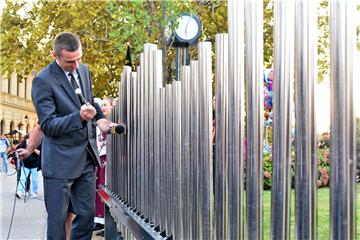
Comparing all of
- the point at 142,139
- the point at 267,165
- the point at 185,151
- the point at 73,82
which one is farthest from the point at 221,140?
the point at 267,165

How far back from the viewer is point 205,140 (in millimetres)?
2557

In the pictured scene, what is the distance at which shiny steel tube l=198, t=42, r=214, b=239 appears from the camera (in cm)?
253

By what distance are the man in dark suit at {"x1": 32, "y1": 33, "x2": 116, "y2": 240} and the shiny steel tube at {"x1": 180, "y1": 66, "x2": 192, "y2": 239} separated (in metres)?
0.96

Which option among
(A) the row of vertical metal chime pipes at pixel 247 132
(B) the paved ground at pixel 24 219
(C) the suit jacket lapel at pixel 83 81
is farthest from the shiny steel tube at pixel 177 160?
(B) the paved ground at pixel 24 219

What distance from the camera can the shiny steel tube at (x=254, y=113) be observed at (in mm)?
2051

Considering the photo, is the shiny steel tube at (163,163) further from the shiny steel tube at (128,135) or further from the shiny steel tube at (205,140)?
the shiny steel tube at (128,135)

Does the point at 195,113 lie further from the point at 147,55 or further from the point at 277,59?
the point at 147,55

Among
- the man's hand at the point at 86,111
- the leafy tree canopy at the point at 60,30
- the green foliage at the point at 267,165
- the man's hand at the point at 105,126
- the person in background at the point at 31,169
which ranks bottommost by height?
the person in background at the point at 31,169

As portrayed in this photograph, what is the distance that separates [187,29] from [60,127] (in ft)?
14.6

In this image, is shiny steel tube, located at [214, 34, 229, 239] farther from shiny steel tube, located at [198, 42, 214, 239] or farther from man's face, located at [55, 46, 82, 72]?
man's face, located at [55, 46, 82, 72]

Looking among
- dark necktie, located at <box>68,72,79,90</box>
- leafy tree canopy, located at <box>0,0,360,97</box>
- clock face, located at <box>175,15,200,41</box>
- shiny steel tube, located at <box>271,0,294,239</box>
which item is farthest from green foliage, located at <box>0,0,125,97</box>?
shiny steel tube, located at <box>271,0,294,239</box>

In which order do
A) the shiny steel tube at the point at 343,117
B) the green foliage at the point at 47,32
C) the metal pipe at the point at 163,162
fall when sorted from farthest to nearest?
1. the green foliage at the point at 47,32
2. the metal pipe at the point at 163,162
3. the shiny steel tube at the point at 343,117

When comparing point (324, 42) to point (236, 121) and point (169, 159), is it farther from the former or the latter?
point (236, 121)

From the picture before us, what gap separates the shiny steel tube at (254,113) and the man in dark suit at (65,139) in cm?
172
